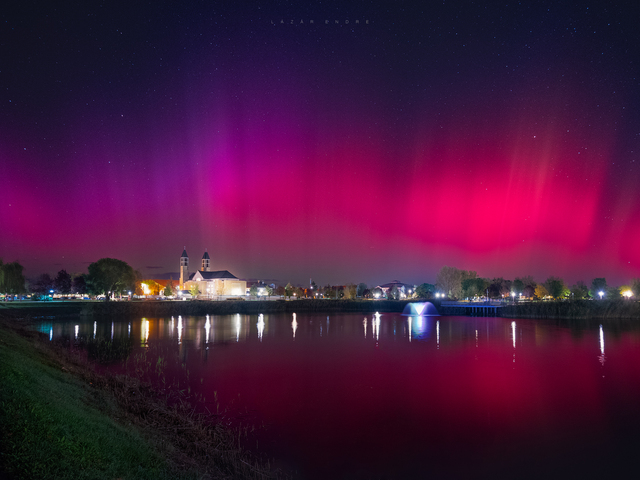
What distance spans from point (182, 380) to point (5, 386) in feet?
60.1

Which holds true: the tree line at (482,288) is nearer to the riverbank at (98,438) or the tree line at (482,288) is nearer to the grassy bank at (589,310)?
the grassy bank at (589,310)

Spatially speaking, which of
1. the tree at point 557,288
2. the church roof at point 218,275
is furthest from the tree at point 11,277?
the tree at point 557,288

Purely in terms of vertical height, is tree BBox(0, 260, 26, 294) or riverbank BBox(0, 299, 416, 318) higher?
tree BBox(0, 260, 26, 294)

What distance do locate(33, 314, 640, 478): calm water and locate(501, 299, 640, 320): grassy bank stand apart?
42.2 m

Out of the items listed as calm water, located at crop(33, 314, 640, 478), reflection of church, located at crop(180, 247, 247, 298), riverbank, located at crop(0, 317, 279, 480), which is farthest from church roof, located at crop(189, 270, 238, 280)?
riverbank, located at crop(0, 317, 279, 480)

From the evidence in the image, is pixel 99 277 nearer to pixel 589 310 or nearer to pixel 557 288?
pixel 589 310

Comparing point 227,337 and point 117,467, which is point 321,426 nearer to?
point 117,467

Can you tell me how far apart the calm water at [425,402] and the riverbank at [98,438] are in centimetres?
308

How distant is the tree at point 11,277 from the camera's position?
101875 mm

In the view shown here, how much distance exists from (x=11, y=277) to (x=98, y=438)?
120206 millimetres

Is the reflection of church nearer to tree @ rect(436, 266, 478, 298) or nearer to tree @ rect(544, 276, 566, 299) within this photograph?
tree @ rect(436, 266, 478, 298)

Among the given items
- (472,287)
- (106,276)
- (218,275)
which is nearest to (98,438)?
(106,276)

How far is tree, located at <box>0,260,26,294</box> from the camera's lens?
102 meters

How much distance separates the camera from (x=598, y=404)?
25.2 metres
